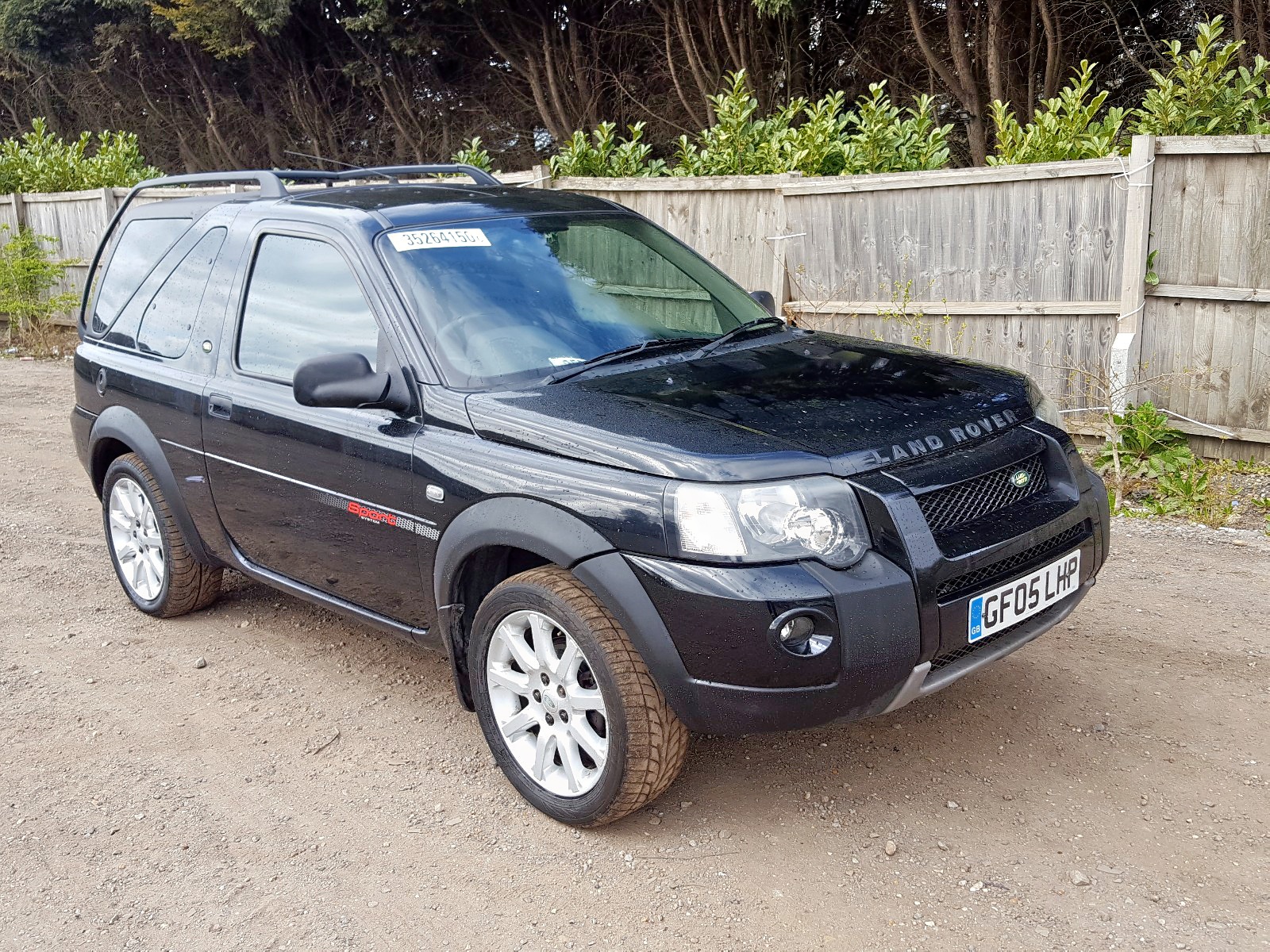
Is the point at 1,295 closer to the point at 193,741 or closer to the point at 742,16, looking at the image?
the point at 742,16

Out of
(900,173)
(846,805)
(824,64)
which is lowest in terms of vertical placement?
(846,805)

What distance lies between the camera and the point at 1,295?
14.6 metres

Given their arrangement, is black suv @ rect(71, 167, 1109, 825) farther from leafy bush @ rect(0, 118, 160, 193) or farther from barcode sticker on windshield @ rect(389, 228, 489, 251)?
leafy bush @ rect(0, 118, 160, 193)

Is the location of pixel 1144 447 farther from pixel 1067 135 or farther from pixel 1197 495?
pixel 1067 135

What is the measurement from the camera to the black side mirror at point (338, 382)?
351cm

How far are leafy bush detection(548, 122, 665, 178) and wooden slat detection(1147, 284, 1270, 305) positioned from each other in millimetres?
4584

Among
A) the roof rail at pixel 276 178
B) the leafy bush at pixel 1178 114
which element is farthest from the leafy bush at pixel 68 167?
the leafy bush at pixel 1178 114

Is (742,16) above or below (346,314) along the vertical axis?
above

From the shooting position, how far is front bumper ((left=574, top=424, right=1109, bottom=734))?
9.66 ft

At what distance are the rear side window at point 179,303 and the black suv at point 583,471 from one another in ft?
0.06

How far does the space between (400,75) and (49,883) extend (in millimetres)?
16737

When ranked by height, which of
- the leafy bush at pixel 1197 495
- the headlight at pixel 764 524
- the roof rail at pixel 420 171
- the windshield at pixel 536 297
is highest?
the roof rail at pixel 420 171

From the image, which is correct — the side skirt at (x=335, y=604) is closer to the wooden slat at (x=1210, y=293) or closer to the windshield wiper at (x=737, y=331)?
the windshield wiper at (x=737, y=331)

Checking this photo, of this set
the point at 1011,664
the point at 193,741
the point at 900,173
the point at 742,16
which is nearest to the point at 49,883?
the point at 193,741
